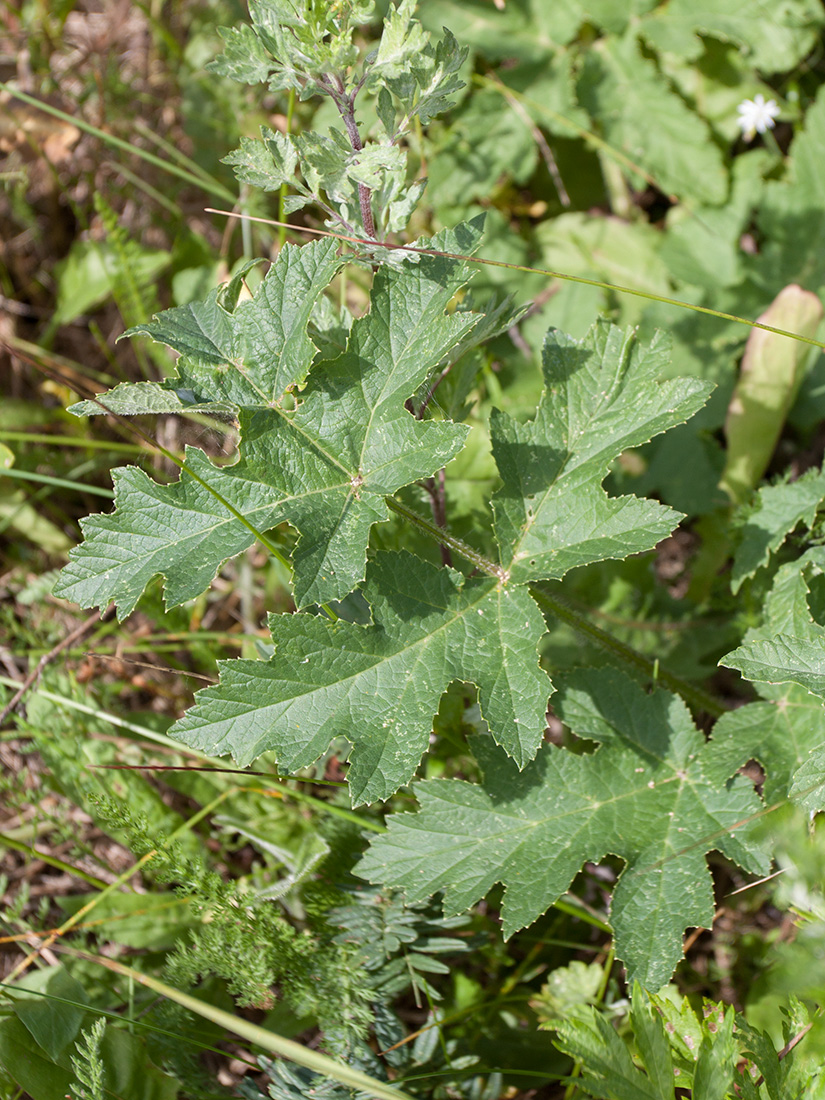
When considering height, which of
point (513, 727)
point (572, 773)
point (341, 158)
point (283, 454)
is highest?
point (341, 158)

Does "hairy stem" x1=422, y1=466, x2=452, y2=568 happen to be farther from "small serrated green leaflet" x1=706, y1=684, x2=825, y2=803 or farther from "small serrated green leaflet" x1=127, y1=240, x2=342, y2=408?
"small serrated green leaflet" x1=706, y1=684, x2=825, y2=803

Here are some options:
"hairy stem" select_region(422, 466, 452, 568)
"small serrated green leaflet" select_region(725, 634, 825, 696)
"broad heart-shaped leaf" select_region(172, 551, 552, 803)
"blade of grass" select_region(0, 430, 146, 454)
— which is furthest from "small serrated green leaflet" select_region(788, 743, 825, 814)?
"blade of grass" select_region(0, 430, 146, 454)

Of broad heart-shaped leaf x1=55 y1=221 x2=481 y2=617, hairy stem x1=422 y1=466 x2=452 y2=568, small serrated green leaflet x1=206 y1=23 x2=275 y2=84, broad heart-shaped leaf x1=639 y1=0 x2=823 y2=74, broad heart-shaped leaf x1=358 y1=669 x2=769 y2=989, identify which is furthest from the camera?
broad heart-shaped leaf x1=639 y1=0 x2=823 y2=74

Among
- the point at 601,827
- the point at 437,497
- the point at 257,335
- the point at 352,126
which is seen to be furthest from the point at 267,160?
the point at 601,827

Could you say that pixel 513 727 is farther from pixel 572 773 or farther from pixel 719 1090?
pixel 719 1090

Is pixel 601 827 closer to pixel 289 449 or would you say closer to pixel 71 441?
pixel 289 449

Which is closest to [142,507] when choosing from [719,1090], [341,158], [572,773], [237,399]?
[237,399]
